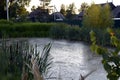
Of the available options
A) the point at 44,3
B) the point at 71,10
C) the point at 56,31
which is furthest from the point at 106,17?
the point at 44,3

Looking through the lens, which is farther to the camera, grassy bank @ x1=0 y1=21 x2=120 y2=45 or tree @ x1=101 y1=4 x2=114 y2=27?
tree @ x1=101 y1=4 x2=114 y2=27

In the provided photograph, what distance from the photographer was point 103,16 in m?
26.7

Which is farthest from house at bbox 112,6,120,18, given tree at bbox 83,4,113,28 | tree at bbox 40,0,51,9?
tree at bbox 83,4,113,28

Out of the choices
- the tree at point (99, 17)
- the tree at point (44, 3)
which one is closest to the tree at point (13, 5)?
the tree at point (44, 3)

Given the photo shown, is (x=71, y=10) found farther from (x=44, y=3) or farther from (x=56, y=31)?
(x=56, y=31)

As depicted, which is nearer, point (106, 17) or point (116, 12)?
point (106, 17)

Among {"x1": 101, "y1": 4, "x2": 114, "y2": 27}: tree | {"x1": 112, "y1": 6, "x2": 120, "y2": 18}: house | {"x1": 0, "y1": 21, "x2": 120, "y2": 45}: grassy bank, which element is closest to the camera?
{"x1": 0, "y1": 21, "x2": 120, "y2": 45}: grassy bank

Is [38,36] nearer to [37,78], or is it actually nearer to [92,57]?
[92,57]

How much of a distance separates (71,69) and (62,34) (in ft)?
52.4

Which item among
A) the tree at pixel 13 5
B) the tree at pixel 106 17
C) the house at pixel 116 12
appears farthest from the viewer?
the tree at pixel 13 5

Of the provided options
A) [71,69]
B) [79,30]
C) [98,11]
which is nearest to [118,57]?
[71,69]

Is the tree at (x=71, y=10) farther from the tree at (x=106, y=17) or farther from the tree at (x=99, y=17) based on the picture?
the tree at (x=106, y=17)

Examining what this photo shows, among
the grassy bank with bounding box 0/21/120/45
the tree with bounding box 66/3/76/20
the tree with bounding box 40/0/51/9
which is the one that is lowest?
the grassy bank with bounding box 0/21/120/45

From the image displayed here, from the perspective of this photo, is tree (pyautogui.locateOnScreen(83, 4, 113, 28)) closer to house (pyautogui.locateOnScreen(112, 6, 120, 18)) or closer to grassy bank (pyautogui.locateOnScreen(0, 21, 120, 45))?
grassy bank (pyautogui.locateOnScreen(0, 21, 120, 45))
